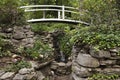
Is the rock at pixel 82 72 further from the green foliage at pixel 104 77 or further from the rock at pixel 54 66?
the rock at pixel 54 66

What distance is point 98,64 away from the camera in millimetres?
6672

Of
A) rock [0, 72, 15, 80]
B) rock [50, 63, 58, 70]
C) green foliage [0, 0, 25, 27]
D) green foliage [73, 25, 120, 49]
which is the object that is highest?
green foliage [0, 0, 25, 27]

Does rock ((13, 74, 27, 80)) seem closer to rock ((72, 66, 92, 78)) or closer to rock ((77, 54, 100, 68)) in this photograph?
rock ((72, 66, 92, 78))

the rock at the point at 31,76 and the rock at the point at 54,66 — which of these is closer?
the rock at the point at 31,76

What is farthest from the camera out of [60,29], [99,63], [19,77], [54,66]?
[60,29]

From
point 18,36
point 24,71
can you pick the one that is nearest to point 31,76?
point 24,71

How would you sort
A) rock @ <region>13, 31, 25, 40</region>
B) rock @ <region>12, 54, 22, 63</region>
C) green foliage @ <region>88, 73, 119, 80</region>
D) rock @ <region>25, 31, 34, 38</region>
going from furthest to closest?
rock @ <region>25, 31, 34, 38</region>, rock @ <region>13, 31, 25, 40</region>, rock @ <region>12, 54, 22, 63</region>, green foliage @ <region>88, 73, 119, 80</region>

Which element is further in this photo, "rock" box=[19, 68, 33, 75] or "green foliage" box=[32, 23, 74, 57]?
"green foliage" box=[32, 23, 74, 57]

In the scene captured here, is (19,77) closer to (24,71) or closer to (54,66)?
(24,71)

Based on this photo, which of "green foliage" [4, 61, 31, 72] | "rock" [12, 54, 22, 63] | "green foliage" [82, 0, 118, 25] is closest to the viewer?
"green foliage" [82, 0, 118, 25]

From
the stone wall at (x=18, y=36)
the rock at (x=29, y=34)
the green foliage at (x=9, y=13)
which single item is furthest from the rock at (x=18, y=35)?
the green foliage at (x=9, y=13)

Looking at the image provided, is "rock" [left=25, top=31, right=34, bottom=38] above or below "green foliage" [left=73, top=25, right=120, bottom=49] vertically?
below

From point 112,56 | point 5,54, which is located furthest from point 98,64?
point 5,54

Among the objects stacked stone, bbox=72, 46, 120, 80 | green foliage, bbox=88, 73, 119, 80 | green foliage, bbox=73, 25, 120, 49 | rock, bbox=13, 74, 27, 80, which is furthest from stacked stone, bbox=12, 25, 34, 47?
green foliage, bbox=88, 73, 119, 80
